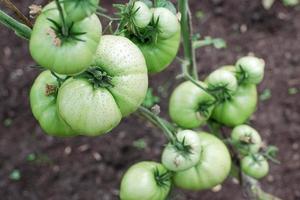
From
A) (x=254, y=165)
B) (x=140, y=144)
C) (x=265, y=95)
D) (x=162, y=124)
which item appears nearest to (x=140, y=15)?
(x=162, y=124)

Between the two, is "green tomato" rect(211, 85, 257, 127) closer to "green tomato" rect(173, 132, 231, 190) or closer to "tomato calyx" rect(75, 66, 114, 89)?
"green tomato" rect(173, 132, 231, 190)

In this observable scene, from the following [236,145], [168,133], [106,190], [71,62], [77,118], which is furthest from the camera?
[106,190]

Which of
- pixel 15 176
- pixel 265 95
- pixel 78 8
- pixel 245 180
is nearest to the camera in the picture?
pixel 78 8

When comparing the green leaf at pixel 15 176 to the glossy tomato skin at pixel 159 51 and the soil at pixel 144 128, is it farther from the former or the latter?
the glossy tomato skin at pixel 159 51

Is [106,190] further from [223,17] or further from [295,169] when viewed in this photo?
[223,17]

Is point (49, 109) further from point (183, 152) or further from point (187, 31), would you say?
point (187, 31)

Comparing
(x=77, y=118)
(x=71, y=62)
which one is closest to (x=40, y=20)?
(x=71, y=62)

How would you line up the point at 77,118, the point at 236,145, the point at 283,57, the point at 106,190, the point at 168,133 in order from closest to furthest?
1. the point at 77,118
2. the point at 168,133
3. the point at 236,145
4. the point at 106,190
5. the point at 283,57
